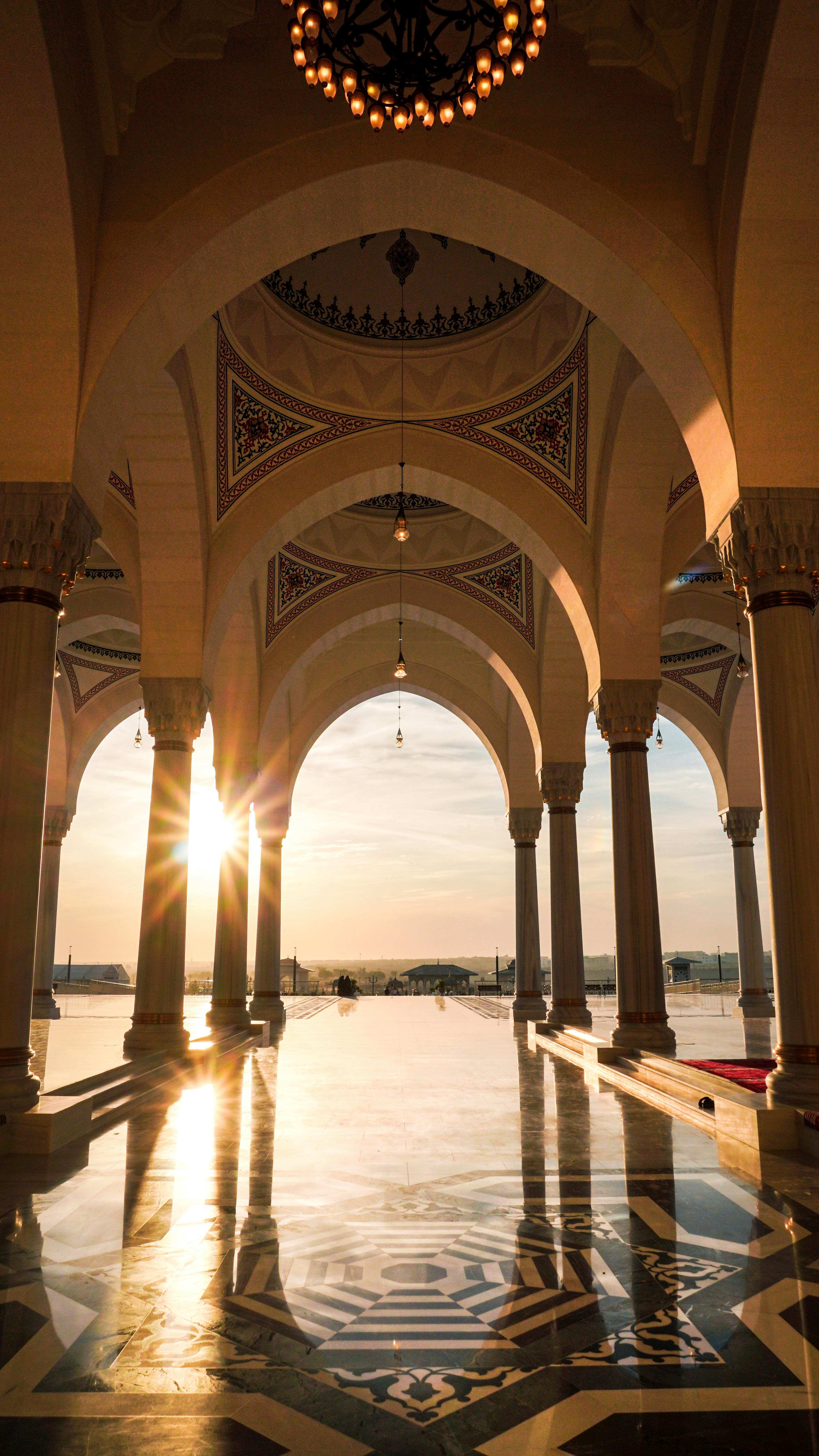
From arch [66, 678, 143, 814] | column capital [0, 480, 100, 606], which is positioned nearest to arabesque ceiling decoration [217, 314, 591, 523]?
column capital [0, 480, 100, 606]

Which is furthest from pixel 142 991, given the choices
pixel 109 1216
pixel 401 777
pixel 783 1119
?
pixel 401 777

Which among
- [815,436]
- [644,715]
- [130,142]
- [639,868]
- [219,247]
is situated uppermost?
[130,142]

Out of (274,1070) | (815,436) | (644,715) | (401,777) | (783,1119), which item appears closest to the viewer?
(783,1119)

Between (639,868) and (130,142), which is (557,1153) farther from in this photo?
(130,142)

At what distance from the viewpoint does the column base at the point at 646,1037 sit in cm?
841

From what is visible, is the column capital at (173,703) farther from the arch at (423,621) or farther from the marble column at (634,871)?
the marble column at (634,871)

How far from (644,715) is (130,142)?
20.2 feet

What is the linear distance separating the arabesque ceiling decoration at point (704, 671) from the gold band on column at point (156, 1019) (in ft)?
33.8

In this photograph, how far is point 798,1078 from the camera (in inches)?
203

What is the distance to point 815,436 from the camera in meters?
5.88

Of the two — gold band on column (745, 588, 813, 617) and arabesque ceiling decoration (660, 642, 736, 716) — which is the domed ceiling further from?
arabesque ceiling decoration (660, 642, 736, 716)

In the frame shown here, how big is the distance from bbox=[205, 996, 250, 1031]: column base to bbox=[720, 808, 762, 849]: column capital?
9.17 m

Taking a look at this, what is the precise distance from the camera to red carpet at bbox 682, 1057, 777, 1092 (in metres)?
6.27

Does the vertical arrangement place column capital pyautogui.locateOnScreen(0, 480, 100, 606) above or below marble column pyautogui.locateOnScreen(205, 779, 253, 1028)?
above
